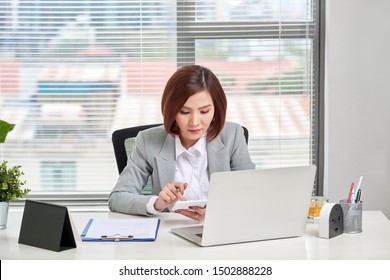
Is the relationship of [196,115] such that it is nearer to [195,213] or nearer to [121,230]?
[195,213]

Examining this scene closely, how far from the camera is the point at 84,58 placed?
12.8 ft

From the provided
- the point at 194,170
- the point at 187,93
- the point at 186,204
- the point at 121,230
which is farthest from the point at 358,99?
the point at 121,230

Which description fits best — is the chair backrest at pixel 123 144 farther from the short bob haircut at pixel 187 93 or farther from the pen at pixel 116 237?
the pen at pixel 116 237

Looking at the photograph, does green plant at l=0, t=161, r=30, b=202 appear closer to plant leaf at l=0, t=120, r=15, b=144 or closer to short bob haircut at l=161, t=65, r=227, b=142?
plant leaf at l=0, t=120, r=15, b=144

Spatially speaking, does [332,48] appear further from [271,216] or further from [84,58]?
[271,216]

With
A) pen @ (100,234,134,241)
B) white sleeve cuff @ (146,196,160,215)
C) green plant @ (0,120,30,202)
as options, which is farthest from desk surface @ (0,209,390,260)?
white sleeve cuff @ (146,196,160,215)

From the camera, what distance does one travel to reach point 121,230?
2174 mm

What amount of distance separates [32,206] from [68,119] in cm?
194

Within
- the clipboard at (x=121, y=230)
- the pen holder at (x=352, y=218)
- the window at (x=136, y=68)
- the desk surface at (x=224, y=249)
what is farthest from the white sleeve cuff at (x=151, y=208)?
the window at (x=136, y=68)

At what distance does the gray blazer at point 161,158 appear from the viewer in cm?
272

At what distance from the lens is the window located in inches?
154

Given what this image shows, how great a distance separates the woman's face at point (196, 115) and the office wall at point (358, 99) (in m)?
1.29

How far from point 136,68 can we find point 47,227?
206cm
